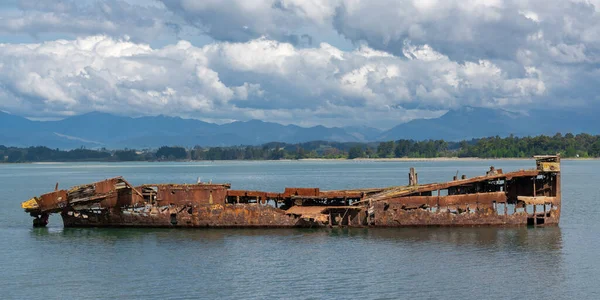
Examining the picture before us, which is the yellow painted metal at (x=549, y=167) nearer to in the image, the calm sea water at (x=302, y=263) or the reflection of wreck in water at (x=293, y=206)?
the reflection of wreck in water at (x=293, y=206)

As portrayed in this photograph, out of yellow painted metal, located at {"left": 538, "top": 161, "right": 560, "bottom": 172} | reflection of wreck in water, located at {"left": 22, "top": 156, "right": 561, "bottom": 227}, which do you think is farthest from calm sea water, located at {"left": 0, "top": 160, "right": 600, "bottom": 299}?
yellow painted metal, located at {"left": 538, "top": 161, "right": 560, "bottom": 172}

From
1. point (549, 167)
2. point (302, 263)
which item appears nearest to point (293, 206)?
point (302, 263)

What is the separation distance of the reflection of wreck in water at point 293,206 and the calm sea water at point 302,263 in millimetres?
797

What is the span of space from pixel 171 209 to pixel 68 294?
17215 millimetres

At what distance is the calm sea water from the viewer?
3341cm

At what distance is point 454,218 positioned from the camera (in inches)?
1966

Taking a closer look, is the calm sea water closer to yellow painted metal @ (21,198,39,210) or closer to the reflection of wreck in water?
the reflection of wreck in water

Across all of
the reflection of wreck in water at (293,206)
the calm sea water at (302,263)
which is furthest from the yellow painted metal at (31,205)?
the calm sea water at (302,263)

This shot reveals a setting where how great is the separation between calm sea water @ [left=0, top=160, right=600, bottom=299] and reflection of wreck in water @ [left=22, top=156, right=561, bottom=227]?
80 centimetres

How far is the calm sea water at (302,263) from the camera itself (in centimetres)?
3341

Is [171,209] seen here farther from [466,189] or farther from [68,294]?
[466,189]

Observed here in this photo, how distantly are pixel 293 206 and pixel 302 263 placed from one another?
1277 centimetres

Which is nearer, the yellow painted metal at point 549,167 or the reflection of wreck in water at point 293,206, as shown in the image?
the reflection of wreck in water at point 293,206

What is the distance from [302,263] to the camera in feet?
129
